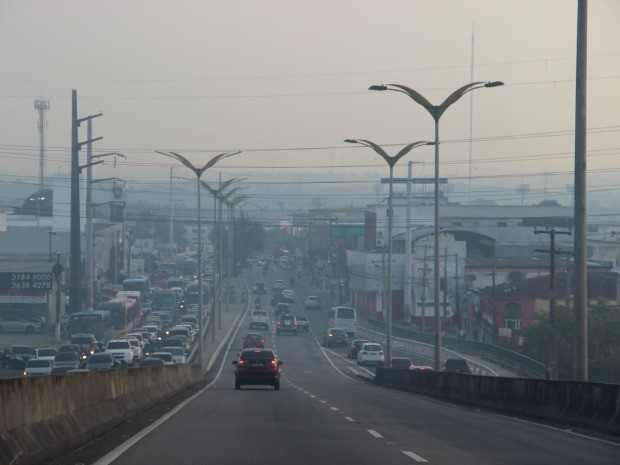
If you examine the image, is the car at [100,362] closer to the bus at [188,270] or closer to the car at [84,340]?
the car at [84,340]

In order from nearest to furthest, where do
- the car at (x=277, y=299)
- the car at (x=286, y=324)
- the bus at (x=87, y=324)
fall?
the bus at (x=87, y=324) < the car at (x=286, y=324) < the car at (x=277, y=299)

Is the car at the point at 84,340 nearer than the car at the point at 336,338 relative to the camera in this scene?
Yes

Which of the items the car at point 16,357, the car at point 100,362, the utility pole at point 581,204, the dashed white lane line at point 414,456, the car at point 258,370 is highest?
the utility pole at point 581,204

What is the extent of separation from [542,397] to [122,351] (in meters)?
45.0

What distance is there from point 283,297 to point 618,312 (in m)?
63.8

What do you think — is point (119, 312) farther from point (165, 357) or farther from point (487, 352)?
point (487, 352)

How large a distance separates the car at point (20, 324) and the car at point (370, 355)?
28.9m

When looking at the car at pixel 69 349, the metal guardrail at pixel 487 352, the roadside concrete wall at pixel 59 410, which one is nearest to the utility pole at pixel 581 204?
the roadside concrete wall at pixel 59 410

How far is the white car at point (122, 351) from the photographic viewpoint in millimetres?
65188

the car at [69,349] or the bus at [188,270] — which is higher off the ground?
the bus at [188,270]

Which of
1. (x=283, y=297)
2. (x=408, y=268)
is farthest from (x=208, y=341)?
(x=283, y=297)

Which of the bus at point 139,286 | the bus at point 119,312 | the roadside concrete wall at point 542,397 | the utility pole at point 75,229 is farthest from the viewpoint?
the bus at point 139,286

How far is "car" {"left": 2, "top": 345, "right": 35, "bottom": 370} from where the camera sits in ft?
207

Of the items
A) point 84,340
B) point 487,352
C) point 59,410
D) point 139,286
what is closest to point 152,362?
point 84,340
